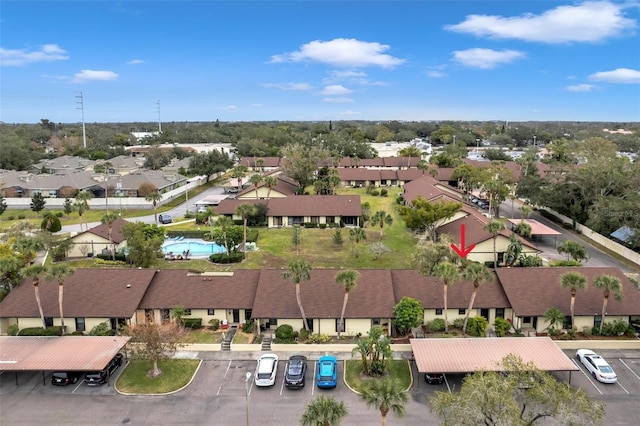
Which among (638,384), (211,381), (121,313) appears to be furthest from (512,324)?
(121,313)

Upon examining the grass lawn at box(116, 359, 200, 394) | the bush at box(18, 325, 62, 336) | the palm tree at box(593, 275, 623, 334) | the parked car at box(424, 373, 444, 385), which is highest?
the palm tree at box(593, 275, 623, 334)

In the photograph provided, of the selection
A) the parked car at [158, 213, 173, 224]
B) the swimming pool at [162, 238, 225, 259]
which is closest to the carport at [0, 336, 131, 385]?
the swimming pool at [162, 238, 225, 259]

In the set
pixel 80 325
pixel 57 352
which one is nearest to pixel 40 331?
pixel 80 325

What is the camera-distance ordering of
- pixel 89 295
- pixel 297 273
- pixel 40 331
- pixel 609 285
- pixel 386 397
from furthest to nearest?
pixel 89 295 → pixel 40 331 → pixel 297 273 → pixel 609 285 → pixel 386 397

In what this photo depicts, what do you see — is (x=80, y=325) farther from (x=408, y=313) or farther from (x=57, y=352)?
(x=408, y=313)

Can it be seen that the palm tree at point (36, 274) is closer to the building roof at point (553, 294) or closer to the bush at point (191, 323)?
the bush at point (191, 323)

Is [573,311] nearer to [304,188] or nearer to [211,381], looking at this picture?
[211,381]

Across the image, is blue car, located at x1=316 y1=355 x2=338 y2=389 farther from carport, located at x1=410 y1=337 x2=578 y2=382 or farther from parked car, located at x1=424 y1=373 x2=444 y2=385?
parked car, located at x1=424 y1=373 x2=444 y2=385
